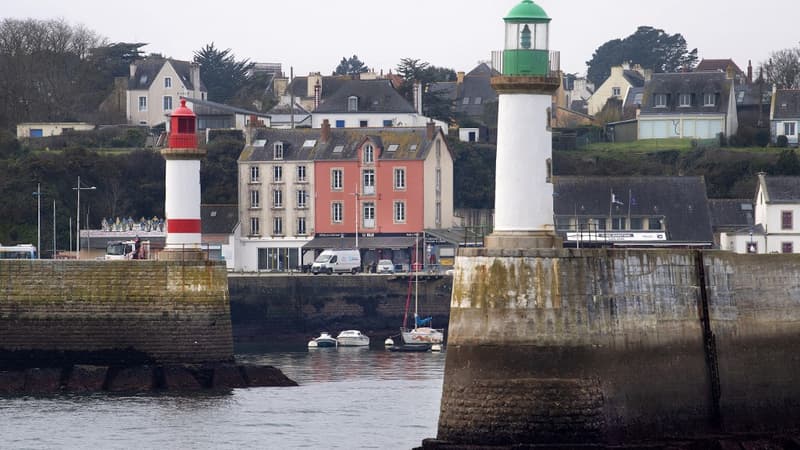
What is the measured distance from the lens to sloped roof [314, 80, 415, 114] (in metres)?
94.6

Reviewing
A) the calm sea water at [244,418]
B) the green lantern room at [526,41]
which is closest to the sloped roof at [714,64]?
the calm sea water at [244,418]

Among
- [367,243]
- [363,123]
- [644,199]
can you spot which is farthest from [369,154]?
[363,123]

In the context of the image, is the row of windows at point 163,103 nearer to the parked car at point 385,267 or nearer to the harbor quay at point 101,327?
the parked car at point 385,267

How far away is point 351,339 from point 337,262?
10.1 metres

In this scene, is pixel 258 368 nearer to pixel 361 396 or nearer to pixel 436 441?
pixel 361 396

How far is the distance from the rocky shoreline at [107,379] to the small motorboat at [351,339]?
61.2ft

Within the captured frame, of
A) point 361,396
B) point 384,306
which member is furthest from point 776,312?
point 384,306

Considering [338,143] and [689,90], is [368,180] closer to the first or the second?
[338,143]

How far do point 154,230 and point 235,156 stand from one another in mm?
10951

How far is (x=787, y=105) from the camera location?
95.6 metres

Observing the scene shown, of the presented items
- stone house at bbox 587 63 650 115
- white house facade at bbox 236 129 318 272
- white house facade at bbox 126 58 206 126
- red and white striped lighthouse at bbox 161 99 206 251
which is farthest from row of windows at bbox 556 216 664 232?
stone house at bbox 587 63 650 115

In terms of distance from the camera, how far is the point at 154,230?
7794 centimetres

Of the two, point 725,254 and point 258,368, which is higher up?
point 725,254

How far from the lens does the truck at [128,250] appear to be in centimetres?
5497
